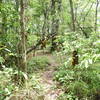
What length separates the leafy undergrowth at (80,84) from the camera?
171 inches

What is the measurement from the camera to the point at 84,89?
4352mm

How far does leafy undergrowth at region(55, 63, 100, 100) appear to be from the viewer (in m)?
4.34

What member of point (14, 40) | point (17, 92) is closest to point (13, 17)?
point (14, 40)

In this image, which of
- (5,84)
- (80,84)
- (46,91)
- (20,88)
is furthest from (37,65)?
(5,84)

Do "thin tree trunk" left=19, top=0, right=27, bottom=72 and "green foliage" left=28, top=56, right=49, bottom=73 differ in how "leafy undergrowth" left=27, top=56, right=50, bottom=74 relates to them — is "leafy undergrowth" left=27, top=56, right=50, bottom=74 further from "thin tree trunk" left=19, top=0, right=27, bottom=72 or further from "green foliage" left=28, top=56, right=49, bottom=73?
"thin tree trunk" left=19, top=0, right=27, bottom=72

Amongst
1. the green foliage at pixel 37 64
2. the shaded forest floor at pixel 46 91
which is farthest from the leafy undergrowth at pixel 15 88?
the green foliage at pixel 37 64

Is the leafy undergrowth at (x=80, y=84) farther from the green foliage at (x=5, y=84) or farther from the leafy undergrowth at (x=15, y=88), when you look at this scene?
the green foliage at (x=5, y=84)

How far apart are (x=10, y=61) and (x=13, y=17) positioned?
141 centimetres

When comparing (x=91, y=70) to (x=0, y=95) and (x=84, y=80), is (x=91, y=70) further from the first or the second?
(x=0, y=95)

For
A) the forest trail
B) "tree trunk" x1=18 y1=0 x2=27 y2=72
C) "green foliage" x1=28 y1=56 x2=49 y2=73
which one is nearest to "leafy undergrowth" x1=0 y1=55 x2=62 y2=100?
the forest trail

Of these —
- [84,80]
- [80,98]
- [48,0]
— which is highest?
[48,0]

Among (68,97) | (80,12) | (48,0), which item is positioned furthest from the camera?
(80,12)

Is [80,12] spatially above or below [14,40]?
above

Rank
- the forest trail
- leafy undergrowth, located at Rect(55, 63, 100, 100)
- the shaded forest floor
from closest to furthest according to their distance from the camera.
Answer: the shaded forest floor → the forest trail → leafy undergrowth, located at Rect(55, 63, 100, 100)
